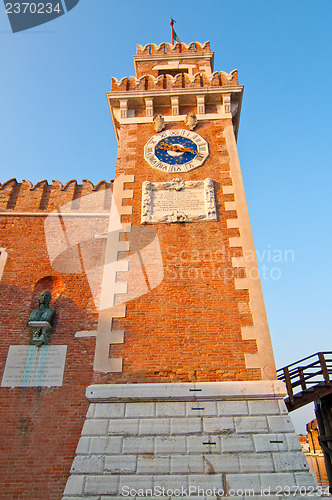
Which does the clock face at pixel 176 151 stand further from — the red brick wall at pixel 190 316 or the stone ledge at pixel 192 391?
the stone ledge at pixel 192 391

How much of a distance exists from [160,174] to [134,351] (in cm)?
554

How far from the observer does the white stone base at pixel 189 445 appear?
6398mm

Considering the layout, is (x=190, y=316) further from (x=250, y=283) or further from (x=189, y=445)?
(x=189, y=445)

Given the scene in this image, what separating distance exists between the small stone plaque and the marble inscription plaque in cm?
423

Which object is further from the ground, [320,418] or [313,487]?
[320,418]

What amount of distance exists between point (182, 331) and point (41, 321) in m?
3.76

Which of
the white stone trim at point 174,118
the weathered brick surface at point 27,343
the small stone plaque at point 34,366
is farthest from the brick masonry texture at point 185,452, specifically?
the white stone trim at point 174,118

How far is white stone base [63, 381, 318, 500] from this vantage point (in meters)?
6.40

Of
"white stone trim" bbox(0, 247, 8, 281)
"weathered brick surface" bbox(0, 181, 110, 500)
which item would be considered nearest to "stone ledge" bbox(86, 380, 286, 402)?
"weathered brick surface" bbox(0, 181, 110, 500)

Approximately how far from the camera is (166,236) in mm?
9898

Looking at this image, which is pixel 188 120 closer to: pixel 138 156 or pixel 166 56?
pixel 138 156

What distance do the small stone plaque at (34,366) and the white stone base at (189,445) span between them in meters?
1.81

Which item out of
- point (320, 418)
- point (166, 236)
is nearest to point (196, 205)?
point (166, 236)

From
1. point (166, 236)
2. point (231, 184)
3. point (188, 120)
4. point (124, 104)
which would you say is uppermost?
point (124, 104)
